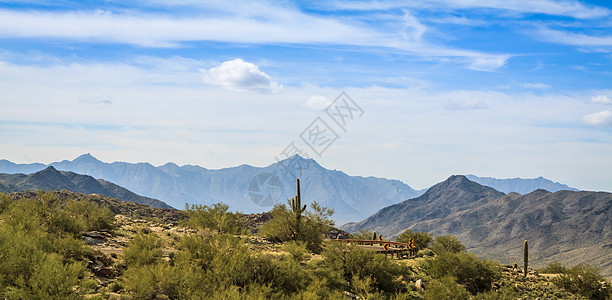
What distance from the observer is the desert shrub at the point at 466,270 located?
3004cm

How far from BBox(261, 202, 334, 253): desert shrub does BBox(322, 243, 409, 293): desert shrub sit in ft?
26.1

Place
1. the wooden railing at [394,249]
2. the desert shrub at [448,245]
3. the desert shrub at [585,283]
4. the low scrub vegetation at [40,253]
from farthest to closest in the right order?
the desert shrub at [448,245]
the wooden railing at [394,249]
the desert shrub at [585,283]
the low scrub vegetation at [40,253]

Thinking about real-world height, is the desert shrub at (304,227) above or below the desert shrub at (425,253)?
above

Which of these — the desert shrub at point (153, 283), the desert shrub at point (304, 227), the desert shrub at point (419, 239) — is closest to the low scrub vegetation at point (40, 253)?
the desert shrub at point (153, 283)

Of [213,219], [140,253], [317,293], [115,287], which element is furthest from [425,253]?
[115,287]

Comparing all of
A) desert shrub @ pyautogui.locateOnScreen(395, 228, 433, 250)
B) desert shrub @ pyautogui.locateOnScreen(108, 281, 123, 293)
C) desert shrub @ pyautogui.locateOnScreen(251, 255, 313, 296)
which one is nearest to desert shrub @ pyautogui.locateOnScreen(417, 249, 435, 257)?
desert shrub @ pyautogui.locateOnScreen(395, 228, 433, 250)

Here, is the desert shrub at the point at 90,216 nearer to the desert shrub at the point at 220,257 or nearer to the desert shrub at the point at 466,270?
the desert shrub at the point at 220,257

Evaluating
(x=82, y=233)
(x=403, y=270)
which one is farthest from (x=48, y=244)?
(x=403, y=270)

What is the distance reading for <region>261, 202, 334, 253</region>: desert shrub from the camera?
3519 centimetres

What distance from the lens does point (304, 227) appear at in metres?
36.2

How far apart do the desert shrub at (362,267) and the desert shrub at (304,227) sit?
7.95 m

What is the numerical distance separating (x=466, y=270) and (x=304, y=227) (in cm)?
1238

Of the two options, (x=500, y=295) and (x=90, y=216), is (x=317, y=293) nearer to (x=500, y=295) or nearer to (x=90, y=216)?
(x=500, y=295)

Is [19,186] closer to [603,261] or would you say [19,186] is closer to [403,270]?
[403,270]
